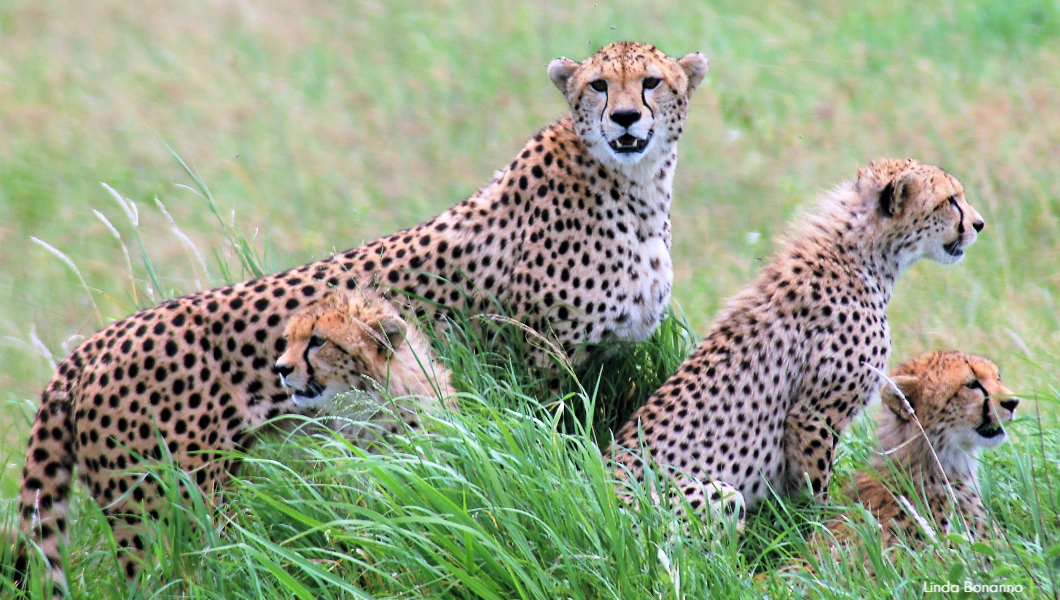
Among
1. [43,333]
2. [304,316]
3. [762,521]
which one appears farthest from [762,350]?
[43,333]

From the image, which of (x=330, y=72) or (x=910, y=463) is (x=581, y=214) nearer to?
(x=910, y=463)

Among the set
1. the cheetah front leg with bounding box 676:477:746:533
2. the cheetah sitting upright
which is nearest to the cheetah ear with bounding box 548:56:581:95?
the cheetah sitting upright

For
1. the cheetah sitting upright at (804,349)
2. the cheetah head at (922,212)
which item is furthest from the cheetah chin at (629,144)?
the cheetah head at (922,212)

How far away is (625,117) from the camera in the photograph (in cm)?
390

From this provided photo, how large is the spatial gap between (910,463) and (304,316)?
1807 mm

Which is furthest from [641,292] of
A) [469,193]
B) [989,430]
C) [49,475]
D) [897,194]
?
[469,193]

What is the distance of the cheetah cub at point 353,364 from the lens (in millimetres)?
3477

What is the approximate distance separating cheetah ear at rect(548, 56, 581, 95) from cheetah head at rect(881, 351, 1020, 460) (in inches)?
56.5

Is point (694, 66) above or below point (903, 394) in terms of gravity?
above

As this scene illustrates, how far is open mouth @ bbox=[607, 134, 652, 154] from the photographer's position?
13.0 ft

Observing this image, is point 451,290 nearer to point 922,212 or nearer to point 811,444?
point 811,444

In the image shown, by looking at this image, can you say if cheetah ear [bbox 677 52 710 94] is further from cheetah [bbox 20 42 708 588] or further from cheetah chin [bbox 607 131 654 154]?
cheetah chin [bbox 607 131 654 154]

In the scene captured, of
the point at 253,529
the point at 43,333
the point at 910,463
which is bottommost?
the point at 43,333

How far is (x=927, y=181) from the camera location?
400cm
